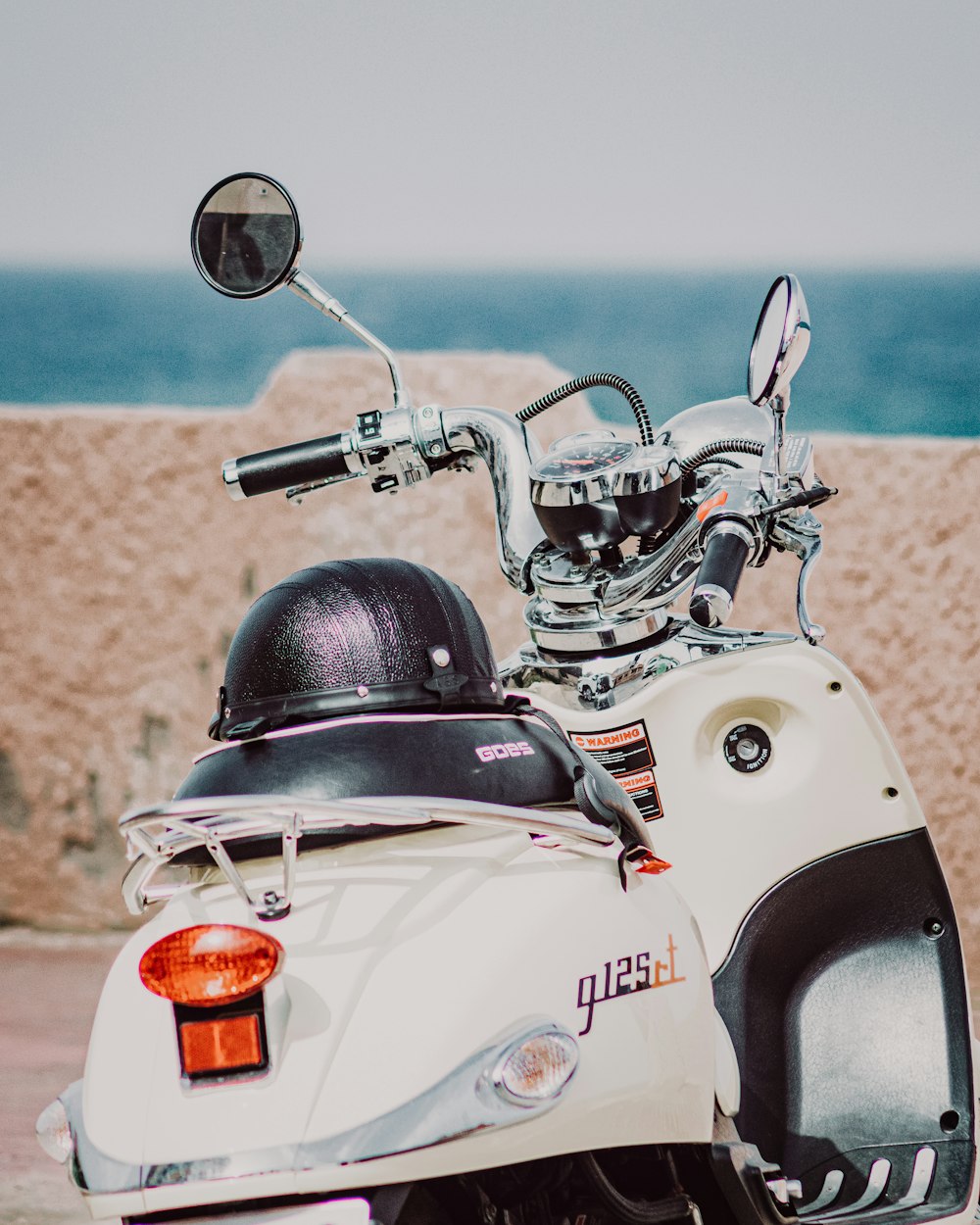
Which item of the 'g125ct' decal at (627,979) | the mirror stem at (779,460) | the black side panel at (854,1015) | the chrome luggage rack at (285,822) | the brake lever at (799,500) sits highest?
the mirror stem at (779,460)

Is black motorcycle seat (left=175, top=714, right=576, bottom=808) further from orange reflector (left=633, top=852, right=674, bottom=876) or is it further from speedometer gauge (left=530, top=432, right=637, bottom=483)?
speedometer gauge (left=530, top=432, right=637, bottom=483)

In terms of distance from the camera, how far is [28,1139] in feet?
11.6

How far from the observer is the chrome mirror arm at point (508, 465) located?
7.30 feet

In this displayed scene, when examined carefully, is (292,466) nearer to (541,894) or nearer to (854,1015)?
(541,894)

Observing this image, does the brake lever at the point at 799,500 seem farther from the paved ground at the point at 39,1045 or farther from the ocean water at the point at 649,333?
the ocean water at the point at 649,333

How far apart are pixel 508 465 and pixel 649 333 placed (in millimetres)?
13789

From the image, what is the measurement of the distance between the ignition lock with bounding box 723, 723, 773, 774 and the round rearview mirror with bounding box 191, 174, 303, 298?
920 millimetres

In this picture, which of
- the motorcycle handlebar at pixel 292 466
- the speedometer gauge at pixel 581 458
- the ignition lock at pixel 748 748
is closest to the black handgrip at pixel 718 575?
the speedometer gauge at pixel 581 458

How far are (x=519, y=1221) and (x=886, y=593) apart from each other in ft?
12.0

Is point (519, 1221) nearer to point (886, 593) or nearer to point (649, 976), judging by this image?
point (649, 976)

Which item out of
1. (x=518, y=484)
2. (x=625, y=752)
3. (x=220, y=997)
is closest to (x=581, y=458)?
(x=518, y=484)

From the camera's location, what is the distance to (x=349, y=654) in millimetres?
1598

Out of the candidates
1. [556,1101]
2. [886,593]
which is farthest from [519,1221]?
[886,593]

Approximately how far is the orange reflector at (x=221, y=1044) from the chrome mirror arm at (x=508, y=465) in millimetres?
1014
